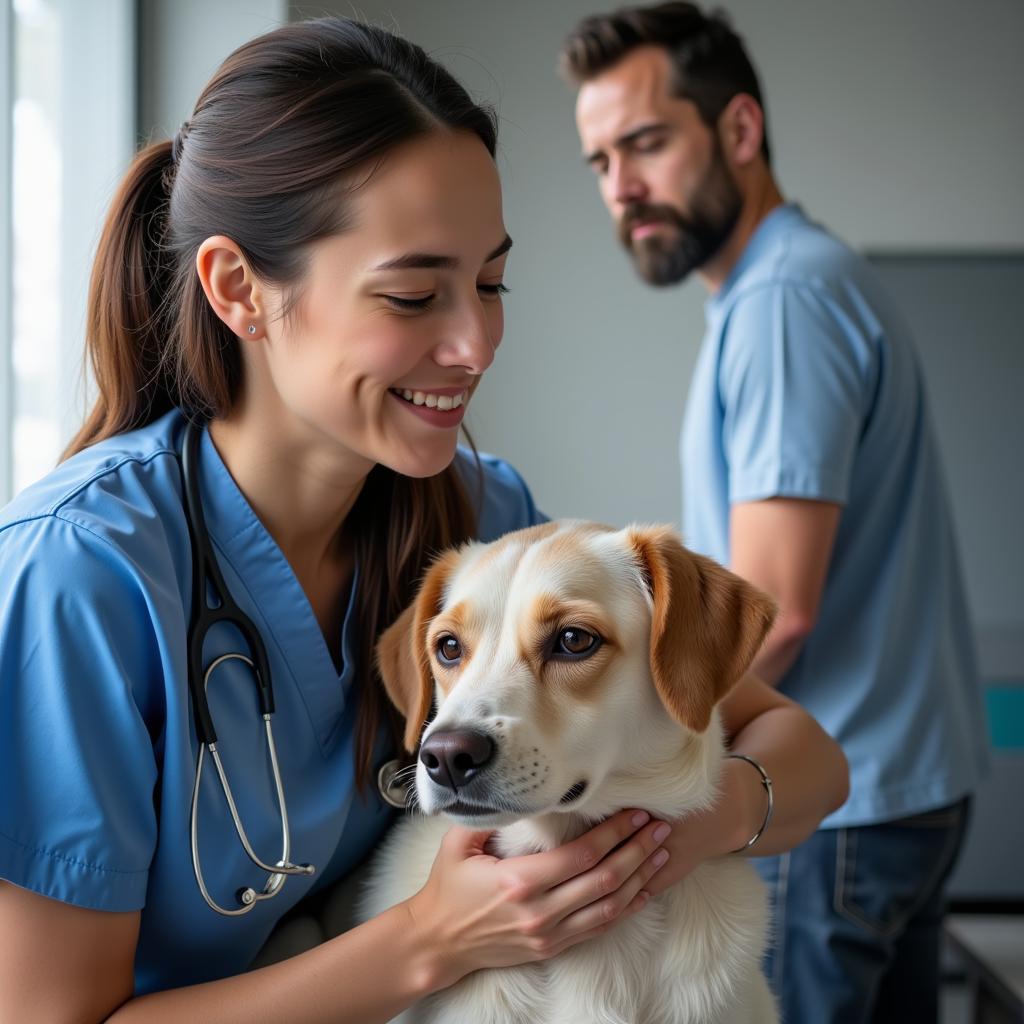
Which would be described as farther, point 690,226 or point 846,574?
point 690,226

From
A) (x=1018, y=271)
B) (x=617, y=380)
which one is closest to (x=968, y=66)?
(x=1018, y=271)

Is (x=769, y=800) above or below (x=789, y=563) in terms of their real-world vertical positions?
below

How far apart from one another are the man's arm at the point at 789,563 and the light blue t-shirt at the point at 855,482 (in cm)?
3

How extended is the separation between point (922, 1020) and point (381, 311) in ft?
5.44

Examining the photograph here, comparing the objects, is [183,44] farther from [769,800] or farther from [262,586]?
[769,800]

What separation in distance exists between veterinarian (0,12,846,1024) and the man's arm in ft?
1.29

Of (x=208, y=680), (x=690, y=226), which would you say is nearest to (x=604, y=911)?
(x=208, y=680)

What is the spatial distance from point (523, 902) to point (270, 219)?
73 cm

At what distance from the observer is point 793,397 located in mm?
1826

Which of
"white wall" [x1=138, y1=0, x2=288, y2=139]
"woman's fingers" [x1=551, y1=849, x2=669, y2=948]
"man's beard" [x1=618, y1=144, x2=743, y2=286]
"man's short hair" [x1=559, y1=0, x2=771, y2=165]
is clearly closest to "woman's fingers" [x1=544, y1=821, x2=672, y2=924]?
"woman's fingers" [x1=551, y1=849, x2=669, y2=948]

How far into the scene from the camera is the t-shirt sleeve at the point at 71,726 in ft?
3.21

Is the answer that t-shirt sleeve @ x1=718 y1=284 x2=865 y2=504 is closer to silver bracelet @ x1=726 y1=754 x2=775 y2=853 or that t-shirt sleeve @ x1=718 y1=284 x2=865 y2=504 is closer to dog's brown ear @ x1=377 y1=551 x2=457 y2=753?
silver bracelet @ x1=726 y1=754 x2=775 y2=853

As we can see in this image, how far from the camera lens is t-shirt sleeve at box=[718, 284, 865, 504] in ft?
5.88

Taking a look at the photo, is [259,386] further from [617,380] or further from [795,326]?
[617,380]
